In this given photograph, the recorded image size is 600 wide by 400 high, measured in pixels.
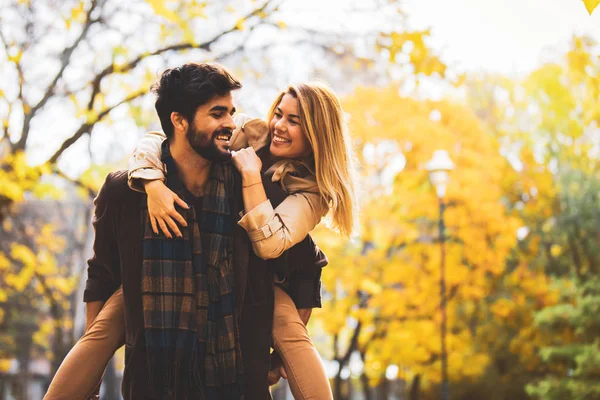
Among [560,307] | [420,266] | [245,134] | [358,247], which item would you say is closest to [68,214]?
[358,247]

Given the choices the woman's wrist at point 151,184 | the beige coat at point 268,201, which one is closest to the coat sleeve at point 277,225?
the beige coat at point 268,201

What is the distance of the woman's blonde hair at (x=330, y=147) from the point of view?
3562mm

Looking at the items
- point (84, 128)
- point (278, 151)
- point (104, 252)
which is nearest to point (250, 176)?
point (278, 151)

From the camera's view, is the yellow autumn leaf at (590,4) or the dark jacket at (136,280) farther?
the dark jacket at (136,280)

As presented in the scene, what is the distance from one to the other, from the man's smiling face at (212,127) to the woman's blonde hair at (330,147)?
0.49 meters

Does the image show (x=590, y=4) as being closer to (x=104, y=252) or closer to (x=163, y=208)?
(x=163, y=208)

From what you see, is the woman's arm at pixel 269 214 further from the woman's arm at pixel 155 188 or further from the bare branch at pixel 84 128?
the bare branch at pixel 84 128

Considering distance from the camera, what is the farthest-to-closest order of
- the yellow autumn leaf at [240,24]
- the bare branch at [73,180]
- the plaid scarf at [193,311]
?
the bare branch at [73,180] → the yellow autumn leaf at [240,24] → the plaid scarf at [193,311]

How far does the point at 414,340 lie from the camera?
54.2 ft

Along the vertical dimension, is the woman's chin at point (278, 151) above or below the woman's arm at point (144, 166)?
above

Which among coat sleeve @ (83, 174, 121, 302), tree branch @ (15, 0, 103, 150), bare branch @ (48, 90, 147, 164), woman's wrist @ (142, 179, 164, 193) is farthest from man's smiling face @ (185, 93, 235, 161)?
tree branch @ (15, 0, 103, 150)

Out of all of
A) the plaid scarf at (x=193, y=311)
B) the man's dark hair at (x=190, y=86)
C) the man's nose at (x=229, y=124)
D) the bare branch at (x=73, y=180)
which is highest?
the bare branch at (x=73, y=180)

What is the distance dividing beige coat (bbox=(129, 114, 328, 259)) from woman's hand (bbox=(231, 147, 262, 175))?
5.5 inches

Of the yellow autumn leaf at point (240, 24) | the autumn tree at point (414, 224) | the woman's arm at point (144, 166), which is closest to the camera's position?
the woman's arm at point (144, 166)
